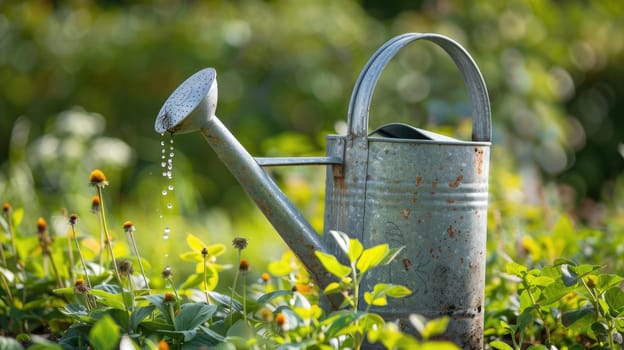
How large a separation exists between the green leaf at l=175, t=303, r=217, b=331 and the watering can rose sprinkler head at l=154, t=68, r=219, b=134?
0.33 metres

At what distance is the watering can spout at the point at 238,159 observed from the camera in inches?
55.5

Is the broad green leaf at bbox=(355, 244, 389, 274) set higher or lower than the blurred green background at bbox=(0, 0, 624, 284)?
lower

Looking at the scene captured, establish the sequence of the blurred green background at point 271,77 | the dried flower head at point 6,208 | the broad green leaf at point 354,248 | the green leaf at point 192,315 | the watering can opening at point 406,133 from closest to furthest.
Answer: the broad green leaf at point 354,248, the green leaf at point 192,315, the watering can opening at point 406,133, the dried flower head at point 6,208, the blurred green background at point 271,77

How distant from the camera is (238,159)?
150 cm

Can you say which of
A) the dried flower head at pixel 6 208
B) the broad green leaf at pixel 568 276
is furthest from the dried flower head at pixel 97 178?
the broad green leaf at pixel 568 276

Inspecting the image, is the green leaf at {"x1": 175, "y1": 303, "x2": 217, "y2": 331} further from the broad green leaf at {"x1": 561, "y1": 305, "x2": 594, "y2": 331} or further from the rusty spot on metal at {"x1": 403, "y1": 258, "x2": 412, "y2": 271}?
the broad green leaf at {"x1": 561, "y1": 305, "x2": 594, "y2": 331}

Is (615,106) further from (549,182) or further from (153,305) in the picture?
(153,305)

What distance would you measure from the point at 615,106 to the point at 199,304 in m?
4.98

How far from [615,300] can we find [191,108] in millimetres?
875

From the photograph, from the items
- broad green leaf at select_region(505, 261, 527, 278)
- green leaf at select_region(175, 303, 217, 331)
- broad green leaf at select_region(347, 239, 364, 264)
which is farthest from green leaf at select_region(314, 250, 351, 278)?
broad green leaf at select_region(505, 261, 527, 278)

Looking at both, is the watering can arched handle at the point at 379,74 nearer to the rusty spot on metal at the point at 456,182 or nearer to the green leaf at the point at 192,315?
the rusty spot on metal at the point at 456,182

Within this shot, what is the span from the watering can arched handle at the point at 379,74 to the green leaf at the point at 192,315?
46cm

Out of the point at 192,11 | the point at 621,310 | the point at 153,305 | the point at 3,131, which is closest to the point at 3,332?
the point at 153,305

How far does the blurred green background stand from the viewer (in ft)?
14.6
